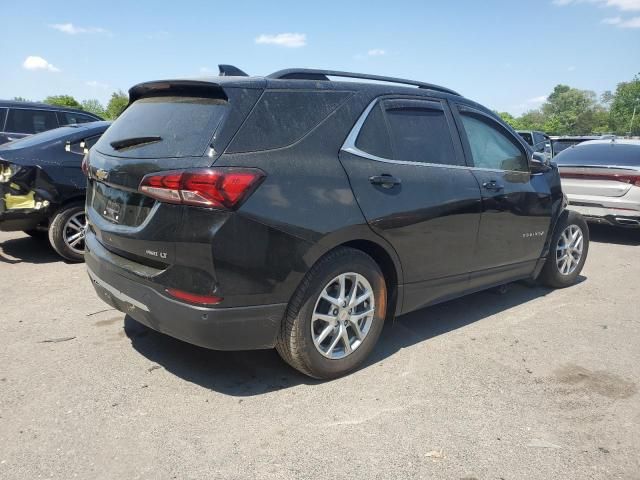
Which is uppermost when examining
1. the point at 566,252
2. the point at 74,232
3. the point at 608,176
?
the point at 608,176

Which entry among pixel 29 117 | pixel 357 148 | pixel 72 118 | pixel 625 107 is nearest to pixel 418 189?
pixel 357 148

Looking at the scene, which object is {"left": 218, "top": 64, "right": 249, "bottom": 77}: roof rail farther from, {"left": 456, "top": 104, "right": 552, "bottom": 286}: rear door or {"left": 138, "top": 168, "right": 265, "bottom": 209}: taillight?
{"left": 456, "top": 104, "right": 552, "bottom": 286}: rear door

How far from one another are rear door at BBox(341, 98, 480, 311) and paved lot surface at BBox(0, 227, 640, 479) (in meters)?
0.62

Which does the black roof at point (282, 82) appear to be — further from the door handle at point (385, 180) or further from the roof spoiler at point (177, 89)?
the door handle at point (385, 180)

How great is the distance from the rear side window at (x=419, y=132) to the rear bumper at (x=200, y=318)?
1451 millimetres

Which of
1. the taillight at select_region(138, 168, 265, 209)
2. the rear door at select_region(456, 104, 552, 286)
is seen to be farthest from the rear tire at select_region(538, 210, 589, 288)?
the taillight at select_region(138, 168, 265, 209)

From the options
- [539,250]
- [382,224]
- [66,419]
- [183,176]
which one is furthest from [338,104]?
[539,250]

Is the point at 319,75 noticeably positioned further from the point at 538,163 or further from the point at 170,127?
Answer: the point at 538,163

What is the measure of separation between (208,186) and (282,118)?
0.66 meters

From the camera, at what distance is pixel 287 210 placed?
291 centimetres

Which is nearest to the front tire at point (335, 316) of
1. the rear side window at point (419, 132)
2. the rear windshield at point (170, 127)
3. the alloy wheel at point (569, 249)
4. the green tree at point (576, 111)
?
the rear side window at point (419, 132)

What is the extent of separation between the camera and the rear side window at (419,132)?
3.67m

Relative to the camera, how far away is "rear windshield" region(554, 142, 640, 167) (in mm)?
8070

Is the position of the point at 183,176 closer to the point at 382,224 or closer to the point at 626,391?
the point at 382,224
